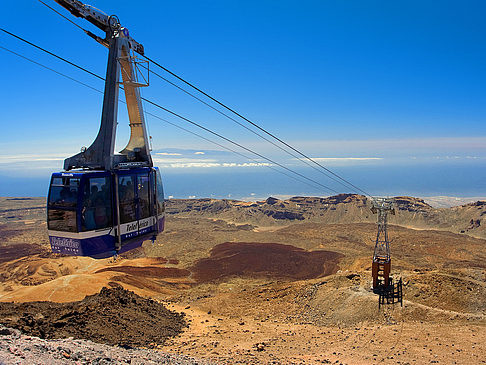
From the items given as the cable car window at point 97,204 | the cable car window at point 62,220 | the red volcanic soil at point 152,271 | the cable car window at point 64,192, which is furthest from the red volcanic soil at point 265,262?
the cable car window at point 64,192

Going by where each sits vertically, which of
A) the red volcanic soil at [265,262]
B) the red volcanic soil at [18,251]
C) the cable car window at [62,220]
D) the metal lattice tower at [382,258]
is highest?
the cable car window at [62,220]

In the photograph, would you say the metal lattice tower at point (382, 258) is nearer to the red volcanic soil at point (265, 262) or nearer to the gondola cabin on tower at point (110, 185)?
the red volcanic soil at point (265, 262)

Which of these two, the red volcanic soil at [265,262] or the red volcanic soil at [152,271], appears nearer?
the red volcanic soil at [152,271]

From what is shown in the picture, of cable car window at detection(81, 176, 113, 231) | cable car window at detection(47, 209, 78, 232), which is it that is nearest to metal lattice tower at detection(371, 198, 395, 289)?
cable car window at detection(81, 176, 113, 231)

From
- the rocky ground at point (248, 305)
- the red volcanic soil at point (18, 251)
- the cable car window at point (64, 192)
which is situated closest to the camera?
the cable car window at point (64, 192)

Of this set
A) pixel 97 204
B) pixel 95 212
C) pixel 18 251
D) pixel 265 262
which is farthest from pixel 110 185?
pixel 18 251
